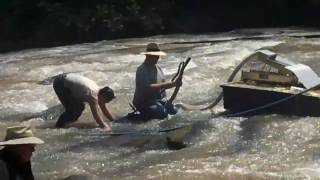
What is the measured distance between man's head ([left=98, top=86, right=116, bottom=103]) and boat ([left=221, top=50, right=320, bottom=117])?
1.75m

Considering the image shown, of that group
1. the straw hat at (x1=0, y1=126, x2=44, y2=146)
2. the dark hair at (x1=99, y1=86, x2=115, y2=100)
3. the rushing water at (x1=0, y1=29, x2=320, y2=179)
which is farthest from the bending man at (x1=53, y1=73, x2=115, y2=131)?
the straw hat at (x1=0, y1=126, x2=44, y2=146)

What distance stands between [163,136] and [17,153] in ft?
14.6

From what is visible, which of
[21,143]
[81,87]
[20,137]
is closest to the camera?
[21,143]

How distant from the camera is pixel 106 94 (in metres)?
8.84

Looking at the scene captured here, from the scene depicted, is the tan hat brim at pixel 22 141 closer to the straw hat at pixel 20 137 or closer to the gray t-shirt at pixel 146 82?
the straw hat at pixel 20 137

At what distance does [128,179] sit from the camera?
7102mm

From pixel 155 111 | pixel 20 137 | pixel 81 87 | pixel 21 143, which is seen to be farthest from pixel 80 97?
pixel 21 143

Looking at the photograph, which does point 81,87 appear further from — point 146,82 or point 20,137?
point 20,137

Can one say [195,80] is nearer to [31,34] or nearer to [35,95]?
[35,95]

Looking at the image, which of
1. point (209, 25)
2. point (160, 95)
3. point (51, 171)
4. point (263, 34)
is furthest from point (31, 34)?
point (51, 171)

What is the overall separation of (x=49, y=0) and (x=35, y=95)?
1224 cm

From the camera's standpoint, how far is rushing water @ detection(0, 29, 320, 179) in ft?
24.0

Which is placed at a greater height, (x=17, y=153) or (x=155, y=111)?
(x=17, y=153)

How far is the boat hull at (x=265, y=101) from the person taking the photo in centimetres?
893
